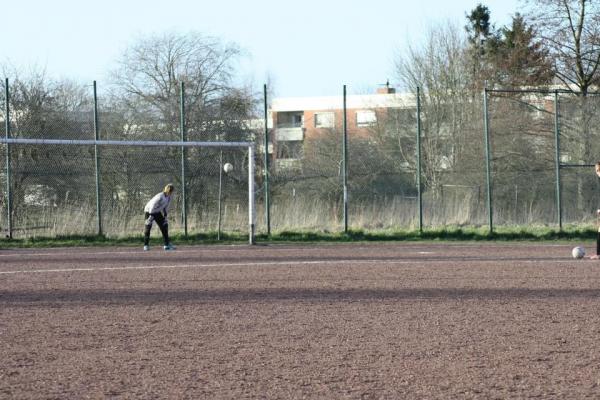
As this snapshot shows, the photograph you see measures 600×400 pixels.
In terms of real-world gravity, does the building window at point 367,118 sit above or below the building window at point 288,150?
above

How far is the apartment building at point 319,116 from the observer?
3812cm

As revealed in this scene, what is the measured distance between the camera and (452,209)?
28.0 metres

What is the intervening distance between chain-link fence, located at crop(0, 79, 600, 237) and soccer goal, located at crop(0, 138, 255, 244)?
0.10 feet

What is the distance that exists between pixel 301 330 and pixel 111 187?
54.5ft

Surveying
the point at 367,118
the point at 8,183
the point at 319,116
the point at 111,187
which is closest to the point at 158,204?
the point at 111,187

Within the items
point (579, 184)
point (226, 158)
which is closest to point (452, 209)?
point (579, 184)

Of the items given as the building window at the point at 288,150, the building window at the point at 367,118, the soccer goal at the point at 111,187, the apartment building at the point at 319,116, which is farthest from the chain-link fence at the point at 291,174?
the building window at the point at 367,118

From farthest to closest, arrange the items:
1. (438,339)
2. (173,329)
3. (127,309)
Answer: (127,309)
(173,329)
(438,339)

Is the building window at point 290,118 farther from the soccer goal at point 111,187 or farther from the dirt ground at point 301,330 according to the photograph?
the dirt ground at point 301,330

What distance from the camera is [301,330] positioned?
10.3m

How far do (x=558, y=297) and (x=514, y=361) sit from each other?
4.74 m

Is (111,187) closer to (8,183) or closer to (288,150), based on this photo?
(8,183)

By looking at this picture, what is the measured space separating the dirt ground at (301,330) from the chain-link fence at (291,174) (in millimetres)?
7424

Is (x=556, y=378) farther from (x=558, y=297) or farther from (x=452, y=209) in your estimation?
(x=452, y=209)
